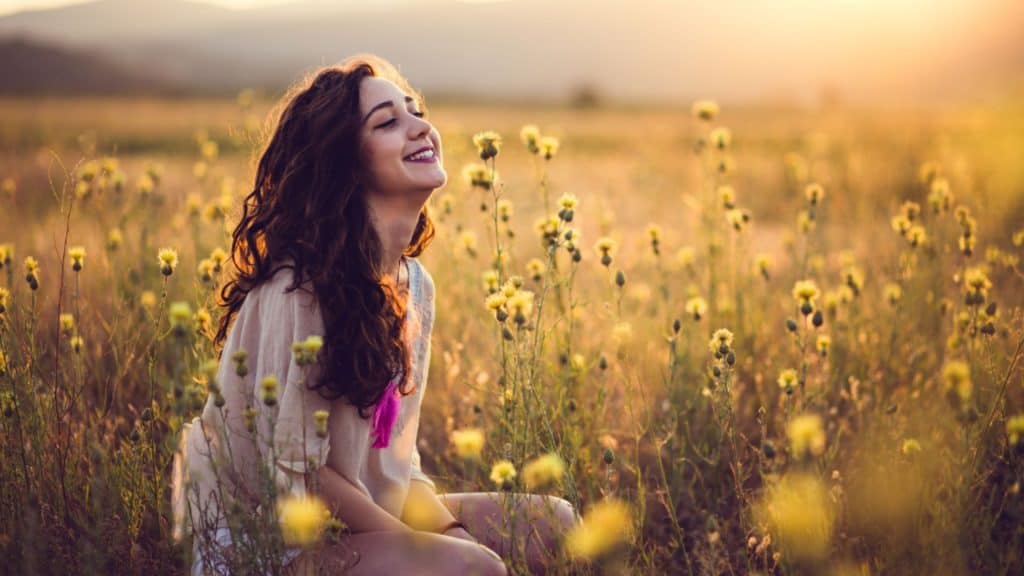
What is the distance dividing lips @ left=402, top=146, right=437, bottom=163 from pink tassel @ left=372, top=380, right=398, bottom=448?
606 mm

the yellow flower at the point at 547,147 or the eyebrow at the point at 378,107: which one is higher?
the eyebrow at the point at 378,107

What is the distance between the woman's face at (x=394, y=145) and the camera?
2.30 meters

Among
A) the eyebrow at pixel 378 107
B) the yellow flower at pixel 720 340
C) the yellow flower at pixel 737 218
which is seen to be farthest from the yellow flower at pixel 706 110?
the eyebrow at pixel 378 107

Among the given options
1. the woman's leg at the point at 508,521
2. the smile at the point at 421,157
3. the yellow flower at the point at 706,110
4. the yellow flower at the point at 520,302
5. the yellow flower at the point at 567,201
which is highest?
the yellow flower at the point at 706,110

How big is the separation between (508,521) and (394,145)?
3.41 feet

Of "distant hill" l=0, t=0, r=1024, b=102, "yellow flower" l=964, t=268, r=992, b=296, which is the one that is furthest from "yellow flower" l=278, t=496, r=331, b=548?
"distant hill" l=0, t=0, r=1024, b=102

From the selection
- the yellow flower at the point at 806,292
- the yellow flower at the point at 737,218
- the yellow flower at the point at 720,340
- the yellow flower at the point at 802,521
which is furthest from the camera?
the yellow flower at the point at 737,218

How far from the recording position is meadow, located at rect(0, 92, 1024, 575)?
2.12m

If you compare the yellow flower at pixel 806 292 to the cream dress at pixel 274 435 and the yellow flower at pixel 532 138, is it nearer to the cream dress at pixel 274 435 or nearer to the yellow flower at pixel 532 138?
the yellow flower at pixel 532 138

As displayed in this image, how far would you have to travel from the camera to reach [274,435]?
6.59 ft

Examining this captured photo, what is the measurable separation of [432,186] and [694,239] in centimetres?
434

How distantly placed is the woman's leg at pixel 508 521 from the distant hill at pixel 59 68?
4446cm

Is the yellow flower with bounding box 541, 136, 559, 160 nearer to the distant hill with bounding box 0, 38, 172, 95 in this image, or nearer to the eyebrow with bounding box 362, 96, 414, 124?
the eyebrow with bounding box 362, 96, 414, 124

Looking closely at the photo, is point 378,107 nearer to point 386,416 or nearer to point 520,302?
point 520,302
